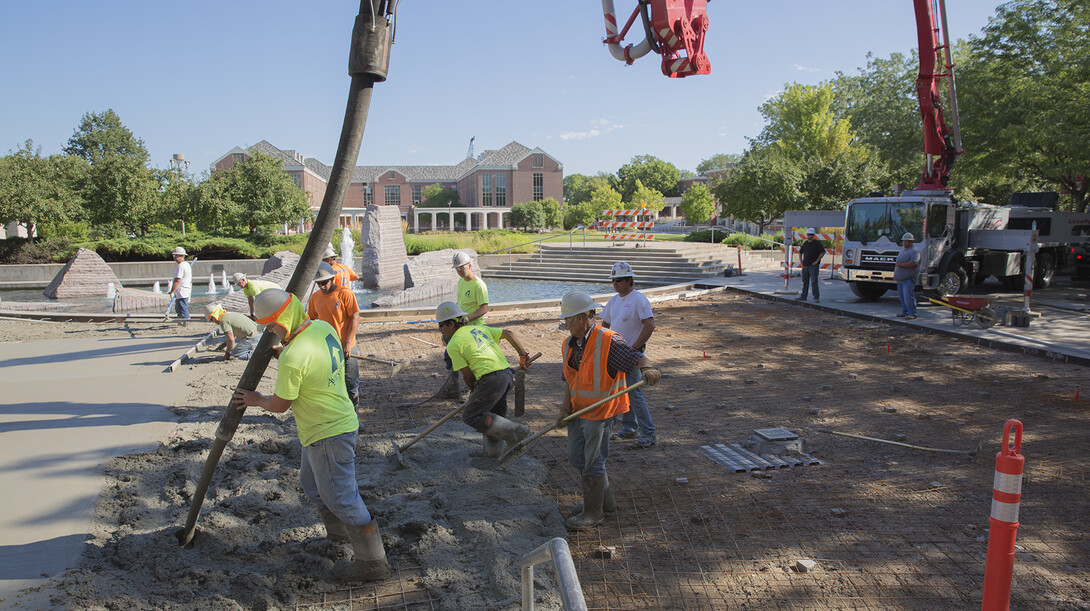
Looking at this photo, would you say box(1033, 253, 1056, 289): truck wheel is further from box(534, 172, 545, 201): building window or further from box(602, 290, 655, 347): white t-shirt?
box(534, 172, 545, 201): building window

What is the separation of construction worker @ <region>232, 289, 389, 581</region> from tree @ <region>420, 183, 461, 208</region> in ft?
265

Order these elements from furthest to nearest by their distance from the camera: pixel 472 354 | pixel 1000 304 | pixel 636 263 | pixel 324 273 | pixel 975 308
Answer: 1. pixel 636 263
2. pixel 1000 304
3. pixel 975 308
4. pixel 324 273
5. pixel 472 354

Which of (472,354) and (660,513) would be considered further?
(472,354)

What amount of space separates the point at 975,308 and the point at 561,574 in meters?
12.5

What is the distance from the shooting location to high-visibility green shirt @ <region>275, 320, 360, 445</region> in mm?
3512

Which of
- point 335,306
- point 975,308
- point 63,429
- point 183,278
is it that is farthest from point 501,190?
point 63,429

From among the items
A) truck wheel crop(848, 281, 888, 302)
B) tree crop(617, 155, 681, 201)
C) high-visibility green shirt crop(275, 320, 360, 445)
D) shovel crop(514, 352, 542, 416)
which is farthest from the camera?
tree crop(617, 155, 681, 201)

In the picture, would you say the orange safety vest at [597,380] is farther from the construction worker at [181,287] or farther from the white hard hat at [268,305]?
the construction worker at [181,287]

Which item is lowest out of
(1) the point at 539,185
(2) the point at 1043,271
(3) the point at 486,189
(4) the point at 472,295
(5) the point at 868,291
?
(5) the point at 868,291

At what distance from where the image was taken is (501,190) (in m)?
80.6

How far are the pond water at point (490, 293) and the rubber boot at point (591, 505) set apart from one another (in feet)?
40.4

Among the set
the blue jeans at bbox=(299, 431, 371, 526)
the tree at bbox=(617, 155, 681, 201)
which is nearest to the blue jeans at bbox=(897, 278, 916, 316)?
the blue jeans at bbox=(299, 431, 371, 526)

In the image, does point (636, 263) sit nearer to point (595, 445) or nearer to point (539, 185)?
point (595, 445)

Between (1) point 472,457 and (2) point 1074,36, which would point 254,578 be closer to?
(1) point 472,457
